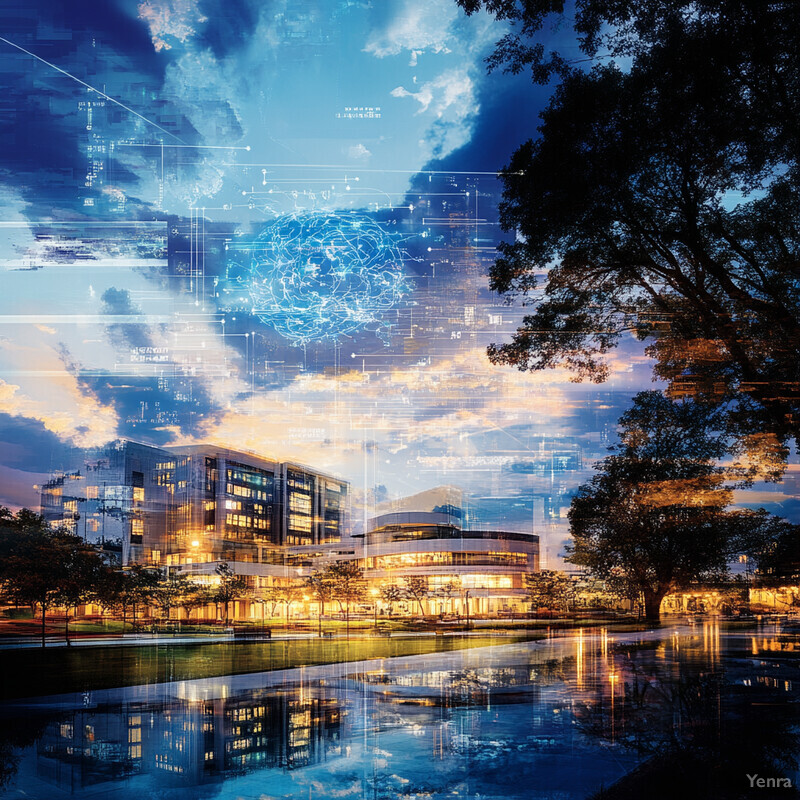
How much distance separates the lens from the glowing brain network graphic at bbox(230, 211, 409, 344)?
6703 mm

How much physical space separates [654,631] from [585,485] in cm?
189

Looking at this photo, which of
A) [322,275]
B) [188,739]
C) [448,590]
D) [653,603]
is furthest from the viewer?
[653,603]

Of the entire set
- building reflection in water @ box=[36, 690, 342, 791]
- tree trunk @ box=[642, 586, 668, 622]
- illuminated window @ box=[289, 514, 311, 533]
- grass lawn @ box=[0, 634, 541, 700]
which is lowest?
grass lawn @ box=[0, 634, 541, 700]

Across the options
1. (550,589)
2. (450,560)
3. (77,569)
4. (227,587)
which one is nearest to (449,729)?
(450,560)

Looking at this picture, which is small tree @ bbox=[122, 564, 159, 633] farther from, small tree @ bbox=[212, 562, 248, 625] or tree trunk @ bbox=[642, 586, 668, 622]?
tree trunk @ bbox=[642, 586, 668, 622]

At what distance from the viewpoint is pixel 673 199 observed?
6.20 meters

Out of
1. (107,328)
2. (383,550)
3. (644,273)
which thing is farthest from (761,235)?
(107,328)

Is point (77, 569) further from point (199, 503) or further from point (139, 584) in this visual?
point (199, 503)

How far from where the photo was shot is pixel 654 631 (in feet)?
25.5

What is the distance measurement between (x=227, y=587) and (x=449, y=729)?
3.56 metres

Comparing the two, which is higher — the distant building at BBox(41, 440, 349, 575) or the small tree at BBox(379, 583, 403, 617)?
the distant building at BBox(41, 440, 349, 575)

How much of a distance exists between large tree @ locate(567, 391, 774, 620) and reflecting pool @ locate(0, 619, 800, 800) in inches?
26.5

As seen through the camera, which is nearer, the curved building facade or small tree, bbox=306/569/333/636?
the curved building facade

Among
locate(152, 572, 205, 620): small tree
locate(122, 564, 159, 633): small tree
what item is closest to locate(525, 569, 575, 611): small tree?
locate(152, 572, 205, 620): small tree
